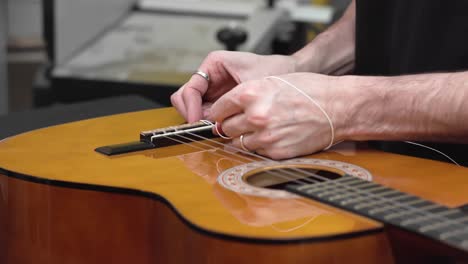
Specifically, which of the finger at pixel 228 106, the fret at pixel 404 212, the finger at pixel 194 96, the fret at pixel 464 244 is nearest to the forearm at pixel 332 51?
the finger at pixel 194 96

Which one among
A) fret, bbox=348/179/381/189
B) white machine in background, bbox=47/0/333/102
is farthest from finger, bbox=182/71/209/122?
white machine in background, bbox=47/0/333/102

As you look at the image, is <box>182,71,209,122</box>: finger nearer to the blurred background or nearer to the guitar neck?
the blurred background

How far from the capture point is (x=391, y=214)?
0.85 metres

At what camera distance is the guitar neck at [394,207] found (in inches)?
31.3

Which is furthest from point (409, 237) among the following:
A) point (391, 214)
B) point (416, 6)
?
point (416, 6)

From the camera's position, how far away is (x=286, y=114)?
42.3 inches

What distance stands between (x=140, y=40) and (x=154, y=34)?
0.24 ft

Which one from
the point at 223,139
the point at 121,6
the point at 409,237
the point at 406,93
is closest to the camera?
the point at 409,237

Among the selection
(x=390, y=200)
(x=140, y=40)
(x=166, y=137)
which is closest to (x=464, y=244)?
(x=390, y=200)

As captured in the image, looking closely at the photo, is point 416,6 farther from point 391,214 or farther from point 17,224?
point 17,224

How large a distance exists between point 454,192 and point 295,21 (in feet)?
6.03

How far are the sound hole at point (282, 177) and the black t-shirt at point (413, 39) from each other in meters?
0.28

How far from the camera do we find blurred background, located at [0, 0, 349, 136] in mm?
2014

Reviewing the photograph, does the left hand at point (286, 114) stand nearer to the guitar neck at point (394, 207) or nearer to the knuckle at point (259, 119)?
the knuckle at point (259, 119)
